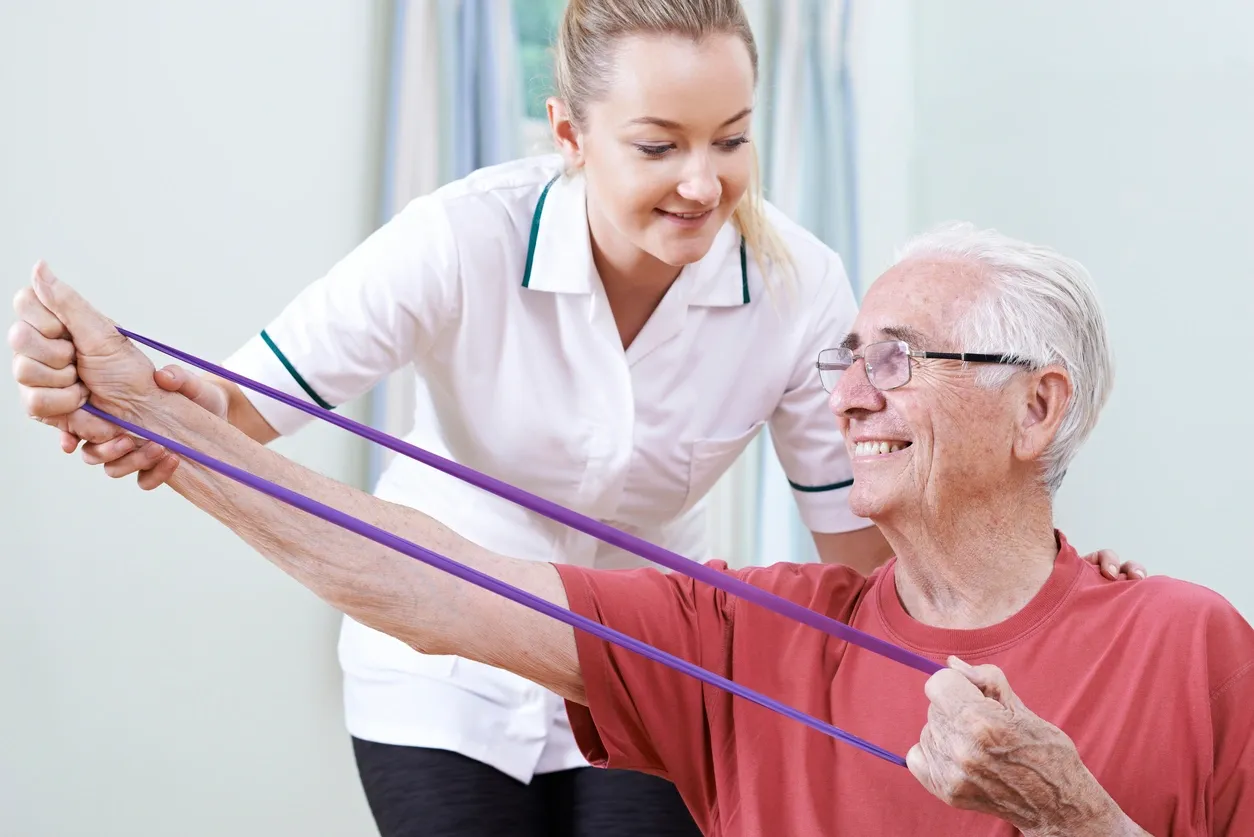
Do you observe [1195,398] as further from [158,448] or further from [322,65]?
[158,448]

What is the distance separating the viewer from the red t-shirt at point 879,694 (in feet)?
4.26

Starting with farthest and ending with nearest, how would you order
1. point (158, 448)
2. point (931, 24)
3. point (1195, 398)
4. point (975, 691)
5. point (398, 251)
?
point (931, 24) → point (1195, 398) → point (398, 251) → point (158, 448) → point (975, 691)

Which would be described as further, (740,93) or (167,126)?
(167,126)

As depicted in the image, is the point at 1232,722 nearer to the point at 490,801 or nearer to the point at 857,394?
the point at 857,394

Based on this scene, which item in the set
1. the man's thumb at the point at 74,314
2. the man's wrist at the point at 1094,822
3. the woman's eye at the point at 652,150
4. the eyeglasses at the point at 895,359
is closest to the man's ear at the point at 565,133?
the woman's eye at the point at 652,150

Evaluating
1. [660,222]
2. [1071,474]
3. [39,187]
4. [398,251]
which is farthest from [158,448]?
[1071,474]

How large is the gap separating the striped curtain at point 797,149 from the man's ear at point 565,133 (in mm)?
1632

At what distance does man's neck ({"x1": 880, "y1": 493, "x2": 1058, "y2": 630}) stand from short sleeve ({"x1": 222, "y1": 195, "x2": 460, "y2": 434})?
704 mm

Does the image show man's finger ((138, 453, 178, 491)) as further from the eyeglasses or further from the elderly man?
the eyeglasses

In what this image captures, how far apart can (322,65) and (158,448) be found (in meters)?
1.72

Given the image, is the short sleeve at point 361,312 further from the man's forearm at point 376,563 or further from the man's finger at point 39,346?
the man's finger at point 39,346

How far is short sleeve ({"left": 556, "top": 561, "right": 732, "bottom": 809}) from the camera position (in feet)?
4.73

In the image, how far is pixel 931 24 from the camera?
137 inches

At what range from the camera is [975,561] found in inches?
57.2
